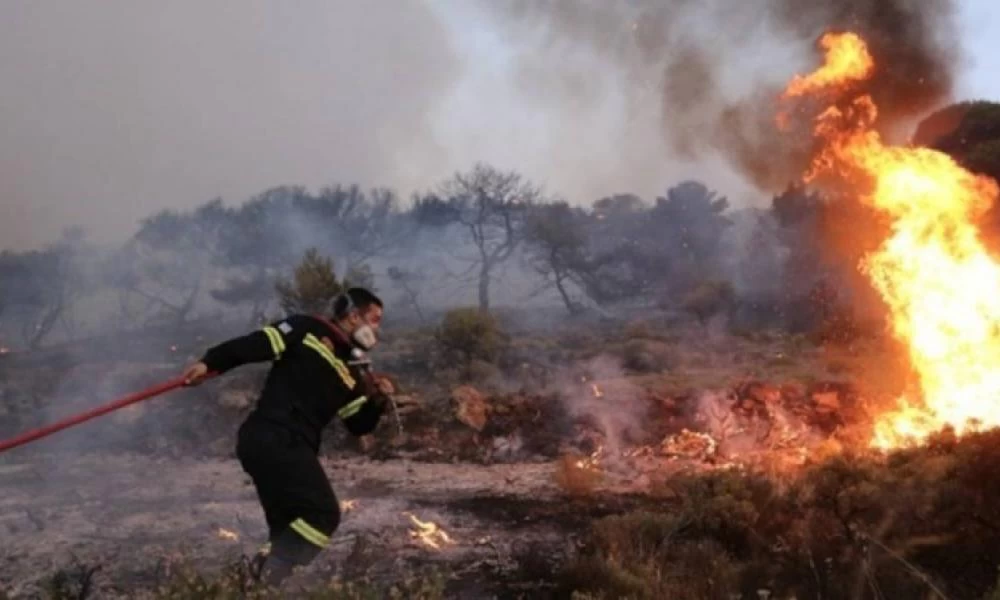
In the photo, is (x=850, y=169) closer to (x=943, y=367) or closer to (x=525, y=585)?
(x=943, y=367)

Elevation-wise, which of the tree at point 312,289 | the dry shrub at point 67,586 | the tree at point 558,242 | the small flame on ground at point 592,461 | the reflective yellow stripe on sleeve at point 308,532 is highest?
the tree at point 558,242

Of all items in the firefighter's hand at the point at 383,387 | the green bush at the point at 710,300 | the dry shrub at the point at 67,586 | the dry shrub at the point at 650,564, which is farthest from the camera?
the green bush at the point at 710,300

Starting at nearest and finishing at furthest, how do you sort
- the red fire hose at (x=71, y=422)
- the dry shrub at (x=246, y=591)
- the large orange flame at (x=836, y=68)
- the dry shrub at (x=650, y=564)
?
the dry shrub at (x=246, y=591), the red fire hose at (x=71, y=422), the dry shrub at (x=650, y=564), the large orange flame at (x=836, y=68)

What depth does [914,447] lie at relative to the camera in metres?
8.86

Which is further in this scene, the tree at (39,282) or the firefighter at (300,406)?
the tree at (39,282)

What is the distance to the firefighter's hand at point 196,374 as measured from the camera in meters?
4.93

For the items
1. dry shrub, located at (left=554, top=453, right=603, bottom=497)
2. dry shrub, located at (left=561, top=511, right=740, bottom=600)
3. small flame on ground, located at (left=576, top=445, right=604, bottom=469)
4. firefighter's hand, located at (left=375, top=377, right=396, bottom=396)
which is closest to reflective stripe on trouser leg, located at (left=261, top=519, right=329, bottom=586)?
firefighter's hand, located at (left=375, top=377, right=396, bottom=396)

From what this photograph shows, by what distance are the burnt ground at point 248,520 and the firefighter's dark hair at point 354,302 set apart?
1.61 metres

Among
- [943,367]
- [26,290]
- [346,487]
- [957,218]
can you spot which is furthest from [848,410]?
[26,290]

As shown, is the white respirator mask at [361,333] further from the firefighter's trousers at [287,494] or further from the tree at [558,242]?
the tree at [558,242]

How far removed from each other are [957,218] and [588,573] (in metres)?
8.38

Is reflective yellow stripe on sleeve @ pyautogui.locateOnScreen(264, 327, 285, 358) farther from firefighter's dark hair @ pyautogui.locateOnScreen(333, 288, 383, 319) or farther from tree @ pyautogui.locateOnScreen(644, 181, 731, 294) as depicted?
tree @ pyautogui.locateOnScreen(644, 181, 731, 294)

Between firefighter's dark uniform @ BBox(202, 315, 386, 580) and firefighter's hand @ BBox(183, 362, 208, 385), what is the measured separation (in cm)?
4

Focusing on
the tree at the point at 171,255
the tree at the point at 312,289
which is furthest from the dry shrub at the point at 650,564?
the tree at the point at 171,255
